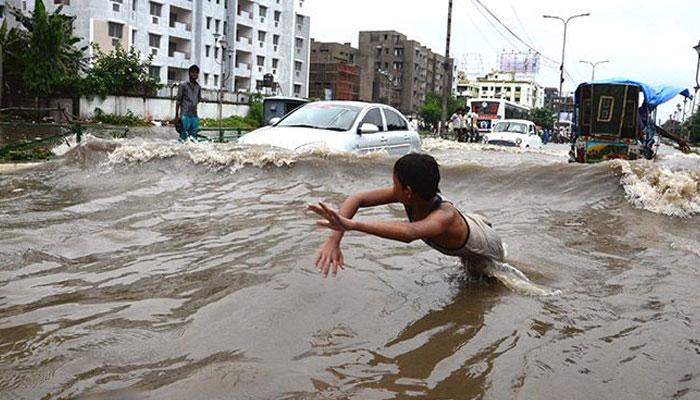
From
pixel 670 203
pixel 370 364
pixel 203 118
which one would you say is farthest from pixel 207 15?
pixel 370 364

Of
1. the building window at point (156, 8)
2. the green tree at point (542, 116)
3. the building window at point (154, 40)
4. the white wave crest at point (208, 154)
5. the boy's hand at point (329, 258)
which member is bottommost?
the boy's hand at point (329, 258)

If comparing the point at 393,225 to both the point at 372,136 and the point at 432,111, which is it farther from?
the point at 432,111

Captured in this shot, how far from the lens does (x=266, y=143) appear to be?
10008 mm

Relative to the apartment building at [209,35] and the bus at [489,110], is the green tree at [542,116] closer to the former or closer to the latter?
the apartment building at [209,35]

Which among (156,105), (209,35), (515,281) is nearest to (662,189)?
(515,281)

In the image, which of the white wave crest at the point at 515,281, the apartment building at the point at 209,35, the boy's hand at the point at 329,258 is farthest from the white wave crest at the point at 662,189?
the apartment building at the point at 209,35

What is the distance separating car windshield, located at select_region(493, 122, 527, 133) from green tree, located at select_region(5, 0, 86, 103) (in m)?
20.6

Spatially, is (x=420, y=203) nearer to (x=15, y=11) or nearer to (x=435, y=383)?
(x=435, y=383)

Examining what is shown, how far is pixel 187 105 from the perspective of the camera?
12.0 m

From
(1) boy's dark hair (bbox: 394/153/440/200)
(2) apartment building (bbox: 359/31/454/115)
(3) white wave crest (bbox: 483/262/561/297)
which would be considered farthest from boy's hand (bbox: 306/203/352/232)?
(2) apartment building (bbox: 359/31/454/115)

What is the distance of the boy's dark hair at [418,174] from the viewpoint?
3.88 m

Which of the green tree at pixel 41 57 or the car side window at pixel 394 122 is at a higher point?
the green tree at pixel 41 57

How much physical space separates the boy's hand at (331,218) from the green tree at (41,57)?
31.7 metres

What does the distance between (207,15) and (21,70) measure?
23864 millimetres
